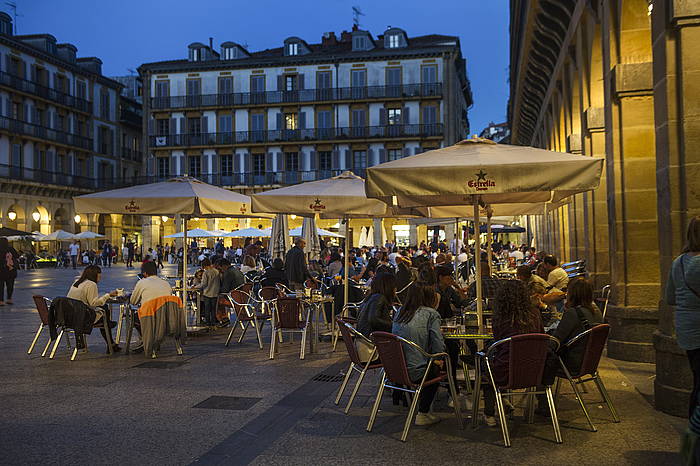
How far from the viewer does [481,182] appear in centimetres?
606

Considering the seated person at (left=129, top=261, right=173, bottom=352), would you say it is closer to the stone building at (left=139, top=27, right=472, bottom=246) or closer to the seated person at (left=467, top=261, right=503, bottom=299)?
the seated person at (left=467, top=261, right=503, bottom=299)

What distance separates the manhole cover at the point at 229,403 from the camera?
643 centimetres

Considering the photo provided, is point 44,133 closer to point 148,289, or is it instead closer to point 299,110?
point 299,110

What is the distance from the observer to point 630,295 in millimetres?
8562

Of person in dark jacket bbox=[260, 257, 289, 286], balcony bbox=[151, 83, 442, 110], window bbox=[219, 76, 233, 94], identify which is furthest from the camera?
window bbox=[219, 76, 233, 94]

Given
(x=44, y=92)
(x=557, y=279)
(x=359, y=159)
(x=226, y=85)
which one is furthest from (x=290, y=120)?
(x=557, y=279)

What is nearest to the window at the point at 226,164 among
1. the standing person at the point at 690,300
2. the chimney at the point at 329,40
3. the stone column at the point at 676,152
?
the chimney at the point at 329,40

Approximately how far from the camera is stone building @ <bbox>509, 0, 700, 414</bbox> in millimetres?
5930

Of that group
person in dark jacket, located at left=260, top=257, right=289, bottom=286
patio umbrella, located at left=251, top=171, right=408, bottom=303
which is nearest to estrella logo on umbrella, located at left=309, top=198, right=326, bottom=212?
patio umbrella, located at left=251, top=171, right=408, bottom=303

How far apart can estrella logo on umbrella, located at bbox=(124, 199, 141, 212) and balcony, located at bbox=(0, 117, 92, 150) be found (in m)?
39.4

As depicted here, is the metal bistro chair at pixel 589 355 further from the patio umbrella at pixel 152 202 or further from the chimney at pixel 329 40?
the chimney at pixel 329 40

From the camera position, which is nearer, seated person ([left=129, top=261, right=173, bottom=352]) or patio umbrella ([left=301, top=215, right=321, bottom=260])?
seated person ([left=129, top=261, right=173, bottom=352])

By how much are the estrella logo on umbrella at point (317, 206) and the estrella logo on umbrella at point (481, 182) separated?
4126 millimetres

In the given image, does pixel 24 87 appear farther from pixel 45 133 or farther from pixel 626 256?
pixel 626 256
